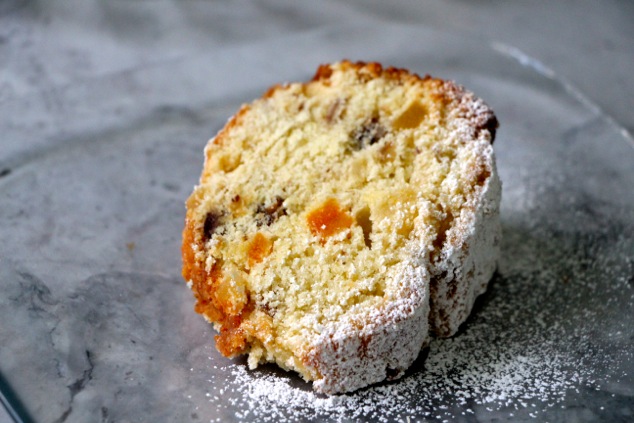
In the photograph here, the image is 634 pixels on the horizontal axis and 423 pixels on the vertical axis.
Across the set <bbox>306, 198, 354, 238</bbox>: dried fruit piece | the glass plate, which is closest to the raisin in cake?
<bbox>306, 198, 354, 238</bbox>: dried fruit piece

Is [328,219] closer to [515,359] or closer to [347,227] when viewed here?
[347,227]

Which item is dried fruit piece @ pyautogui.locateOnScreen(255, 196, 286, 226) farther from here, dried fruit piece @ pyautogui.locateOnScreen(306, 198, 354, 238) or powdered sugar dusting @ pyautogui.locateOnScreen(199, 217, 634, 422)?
powdered sugar dusting @ pyautogui.locateOnScreen(199, 217, 634, 422)

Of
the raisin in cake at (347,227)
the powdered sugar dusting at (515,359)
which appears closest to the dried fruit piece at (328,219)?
the raisin in cake at (347,227)

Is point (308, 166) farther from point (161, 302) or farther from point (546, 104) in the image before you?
point (546, 104)

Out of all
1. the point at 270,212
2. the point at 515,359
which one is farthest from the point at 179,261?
the point at 515,359

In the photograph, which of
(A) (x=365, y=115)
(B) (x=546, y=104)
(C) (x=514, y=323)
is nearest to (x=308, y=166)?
(A) (x=365, y=115)

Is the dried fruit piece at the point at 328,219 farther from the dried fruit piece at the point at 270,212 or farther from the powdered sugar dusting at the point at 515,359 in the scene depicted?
the powdered sugar dusting at the point at 515,359

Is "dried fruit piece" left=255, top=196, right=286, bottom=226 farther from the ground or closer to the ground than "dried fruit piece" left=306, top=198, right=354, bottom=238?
closer to the ground

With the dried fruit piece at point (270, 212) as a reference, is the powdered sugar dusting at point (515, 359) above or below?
below
